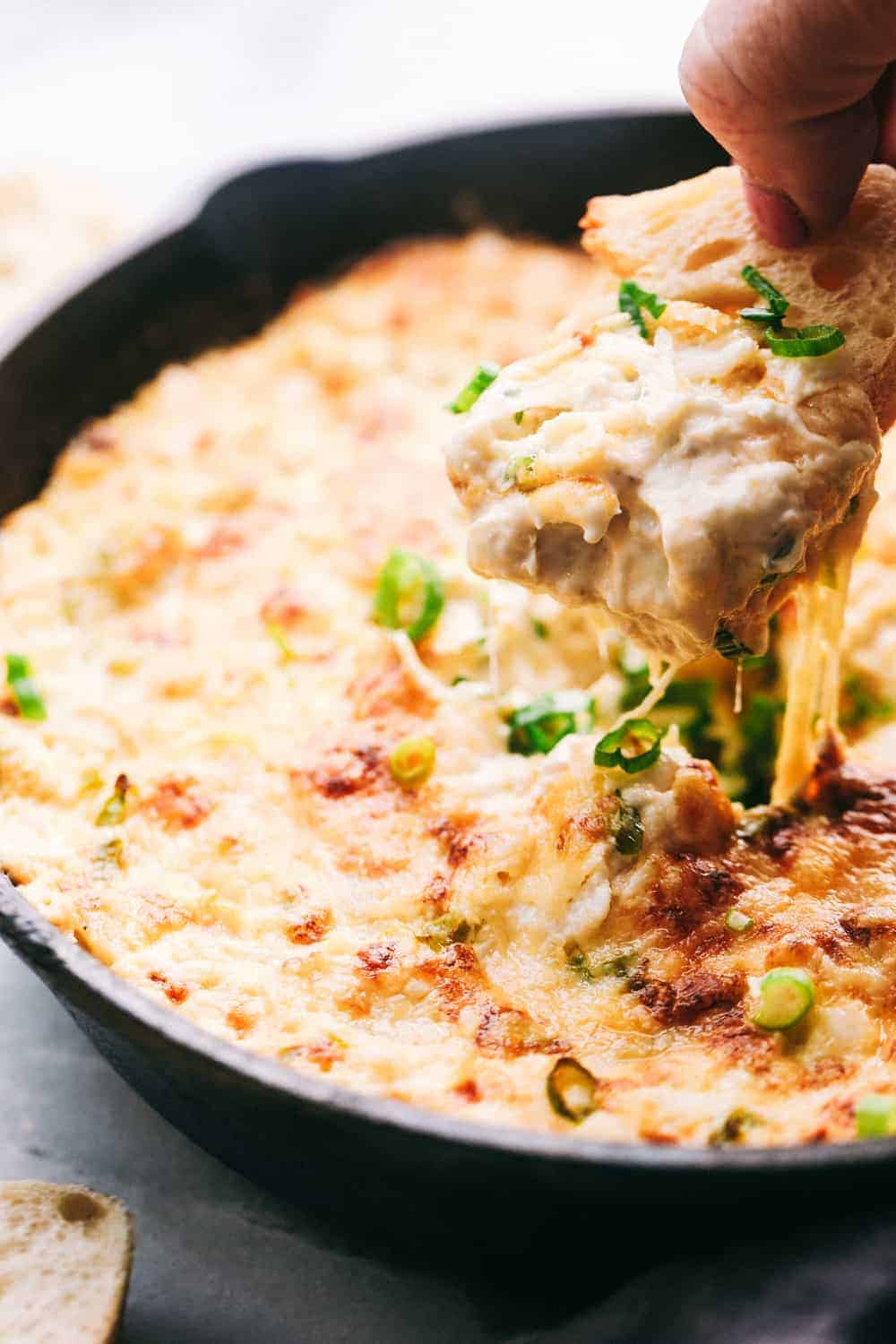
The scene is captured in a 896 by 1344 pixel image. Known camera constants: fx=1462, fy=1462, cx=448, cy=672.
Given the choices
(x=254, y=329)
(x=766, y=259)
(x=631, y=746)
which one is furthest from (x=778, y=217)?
(x=254, y=329)

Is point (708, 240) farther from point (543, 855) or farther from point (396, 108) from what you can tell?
point (396, 108)

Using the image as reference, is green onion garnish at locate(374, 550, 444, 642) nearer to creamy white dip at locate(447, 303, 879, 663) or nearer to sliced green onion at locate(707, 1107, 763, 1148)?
creamy white dip at locate(447, 303, 879, 663)

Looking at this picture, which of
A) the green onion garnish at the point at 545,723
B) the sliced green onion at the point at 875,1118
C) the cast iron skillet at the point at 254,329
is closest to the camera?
the cast iron skillet at the point at 254,329

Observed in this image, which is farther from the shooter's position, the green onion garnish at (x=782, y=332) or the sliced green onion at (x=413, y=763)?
the sliced green onion at (x=413, y=763)

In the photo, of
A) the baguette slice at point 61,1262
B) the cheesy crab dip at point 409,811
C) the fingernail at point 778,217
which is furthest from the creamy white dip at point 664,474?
the baguette slice at point 61,1262

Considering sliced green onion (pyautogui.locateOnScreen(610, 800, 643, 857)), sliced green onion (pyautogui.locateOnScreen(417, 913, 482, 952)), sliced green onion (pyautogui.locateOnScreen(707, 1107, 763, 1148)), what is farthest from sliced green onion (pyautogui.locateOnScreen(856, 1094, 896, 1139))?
sliced green onion (pyautogui.locateOnScreen(417, 913, 482, 952))

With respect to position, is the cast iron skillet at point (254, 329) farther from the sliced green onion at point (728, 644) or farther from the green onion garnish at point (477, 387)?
the green onion garnish at point (477, 387)

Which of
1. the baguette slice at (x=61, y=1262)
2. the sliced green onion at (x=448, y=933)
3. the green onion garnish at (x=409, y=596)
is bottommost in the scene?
the baguette slice at (x=61, y=1262)
